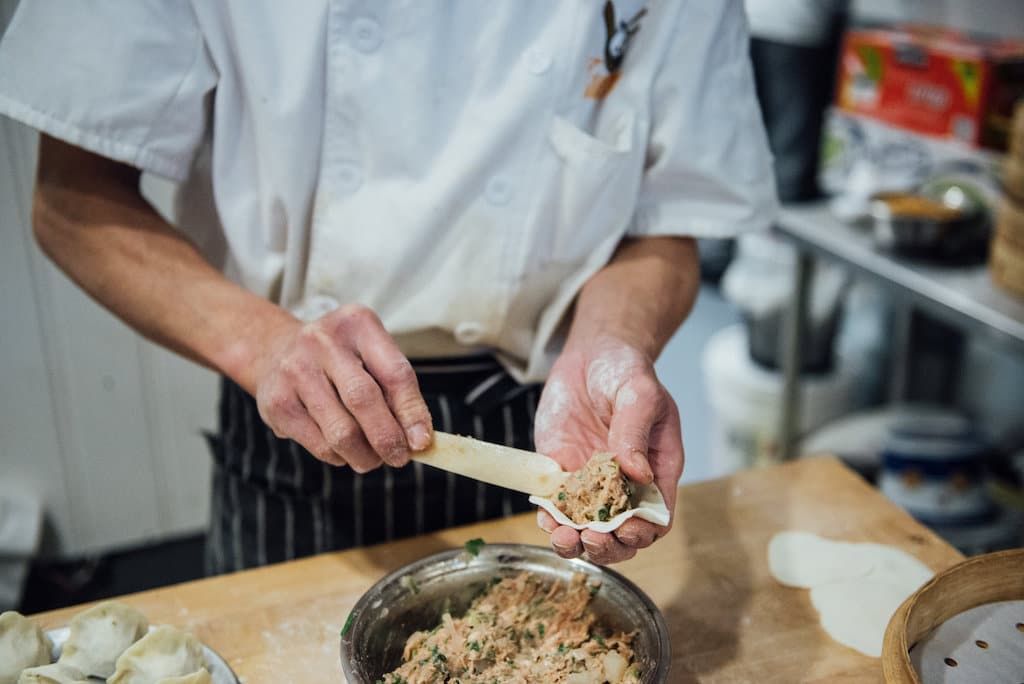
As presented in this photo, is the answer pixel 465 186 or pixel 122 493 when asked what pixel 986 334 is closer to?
pixel 465 186

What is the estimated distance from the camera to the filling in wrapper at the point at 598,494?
43.9 inches

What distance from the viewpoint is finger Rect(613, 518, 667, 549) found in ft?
3.51

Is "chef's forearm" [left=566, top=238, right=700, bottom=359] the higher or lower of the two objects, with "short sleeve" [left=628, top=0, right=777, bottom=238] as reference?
lower

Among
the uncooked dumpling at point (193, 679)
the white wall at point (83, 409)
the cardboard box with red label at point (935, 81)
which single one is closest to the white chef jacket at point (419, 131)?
the uncooked dumpling at point (193, 679)

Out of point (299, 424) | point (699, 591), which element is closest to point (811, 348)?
point (699, 591)

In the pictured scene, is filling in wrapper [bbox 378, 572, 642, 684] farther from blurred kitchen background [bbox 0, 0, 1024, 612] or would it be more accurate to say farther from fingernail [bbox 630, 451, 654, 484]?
blurred kitchen background [bbox 0, 0, 1024, 612]

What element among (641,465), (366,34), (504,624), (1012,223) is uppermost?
(366,34)

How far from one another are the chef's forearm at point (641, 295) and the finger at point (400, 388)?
34 centimetres

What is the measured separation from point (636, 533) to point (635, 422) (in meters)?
0.14

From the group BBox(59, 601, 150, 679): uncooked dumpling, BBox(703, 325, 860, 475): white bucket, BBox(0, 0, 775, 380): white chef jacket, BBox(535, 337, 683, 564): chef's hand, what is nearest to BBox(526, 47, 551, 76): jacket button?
BBox(0, 0, 775, 380): white chef jacket

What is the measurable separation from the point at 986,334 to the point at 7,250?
2658 millimetres

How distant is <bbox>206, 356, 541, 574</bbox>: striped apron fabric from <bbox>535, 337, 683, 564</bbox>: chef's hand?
253mm

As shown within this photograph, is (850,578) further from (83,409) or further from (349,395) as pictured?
(83,409)

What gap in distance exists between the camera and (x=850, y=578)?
56.1 inches
